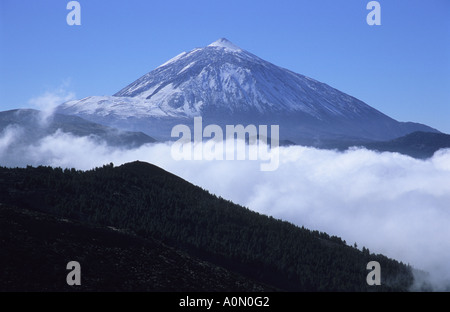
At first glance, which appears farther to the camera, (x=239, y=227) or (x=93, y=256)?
(x=239, y=227)

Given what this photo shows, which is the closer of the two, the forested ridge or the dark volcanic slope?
the dark volcanic slope

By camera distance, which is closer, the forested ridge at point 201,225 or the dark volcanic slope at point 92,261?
the dark volcanic slope at point 92,261
